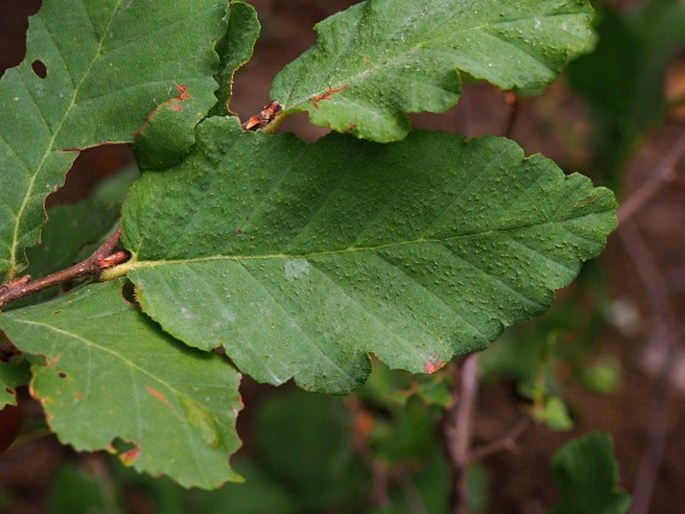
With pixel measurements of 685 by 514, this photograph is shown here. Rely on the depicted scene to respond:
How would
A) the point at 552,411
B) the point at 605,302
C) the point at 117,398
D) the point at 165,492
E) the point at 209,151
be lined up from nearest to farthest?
the point at 117,398 < the point at 209,151 < the point at 552,411 < the point at 165,492 < the point at 605,302

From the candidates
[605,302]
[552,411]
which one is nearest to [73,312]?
[552,411]

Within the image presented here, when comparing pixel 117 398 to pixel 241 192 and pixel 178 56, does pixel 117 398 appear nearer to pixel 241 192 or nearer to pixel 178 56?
pixel 241 192

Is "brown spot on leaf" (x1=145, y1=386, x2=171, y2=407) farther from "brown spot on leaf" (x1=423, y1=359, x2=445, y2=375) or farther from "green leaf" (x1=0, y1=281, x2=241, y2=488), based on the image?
"brown spot on leaf" (x1=423, y1=359, x2=445, y2=375)

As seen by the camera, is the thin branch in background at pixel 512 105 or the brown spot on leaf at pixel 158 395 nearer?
the brown spot on leaf at pixel 158 395

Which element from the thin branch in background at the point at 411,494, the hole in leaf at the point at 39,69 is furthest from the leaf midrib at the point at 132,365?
the thin branch in background at the point at 411,494

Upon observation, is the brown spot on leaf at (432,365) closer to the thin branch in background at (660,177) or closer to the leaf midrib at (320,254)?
the leaf midrib at (320,254)
